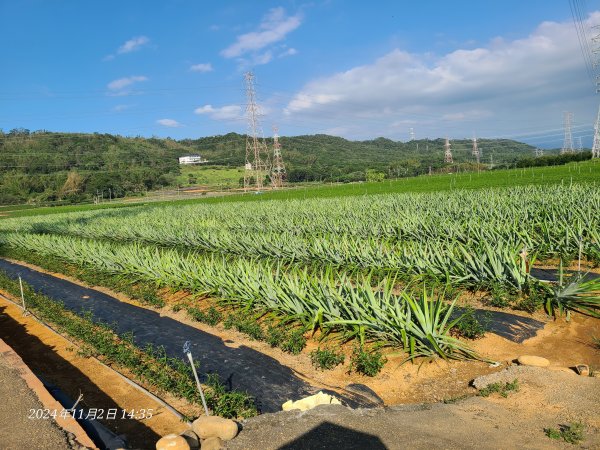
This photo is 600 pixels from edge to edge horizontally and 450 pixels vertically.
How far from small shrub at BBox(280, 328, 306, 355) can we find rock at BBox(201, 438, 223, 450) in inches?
82.4

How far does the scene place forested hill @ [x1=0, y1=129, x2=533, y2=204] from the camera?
73812 mm

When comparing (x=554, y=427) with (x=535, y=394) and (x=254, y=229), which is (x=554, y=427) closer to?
(x=535, y=394)

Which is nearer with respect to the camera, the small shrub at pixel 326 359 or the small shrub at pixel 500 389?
the small shrub at pixel 500 389

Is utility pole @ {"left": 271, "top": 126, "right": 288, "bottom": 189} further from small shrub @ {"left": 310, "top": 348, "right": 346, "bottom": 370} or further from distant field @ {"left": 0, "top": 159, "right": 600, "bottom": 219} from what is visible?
small shrub @ {"left": 310, "top": 348, "right": 346, "bottom": 370}

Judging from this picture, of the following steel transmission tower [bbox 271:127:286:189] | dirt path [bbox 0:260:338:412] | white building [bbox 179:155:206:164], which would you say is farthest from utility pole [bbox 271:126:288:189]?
dirt path [bbox 0:260:338:412]

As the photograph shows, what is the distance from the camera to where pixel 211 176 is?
86.7 meters

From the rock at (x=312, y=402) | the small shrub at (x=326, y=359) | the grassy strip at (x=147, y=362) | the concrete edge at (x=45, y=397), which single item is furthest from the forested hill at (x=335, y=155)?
the rock at (x=312, y=402)

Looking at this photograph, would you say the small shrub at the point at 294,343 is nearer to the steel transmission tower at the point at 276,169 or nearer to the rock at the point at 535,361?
the rock at the point at 535,361

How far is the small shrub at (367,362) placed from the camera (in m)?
4.65

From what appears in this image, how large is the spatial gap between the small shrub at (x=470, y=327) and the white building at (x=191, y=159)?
9897cm

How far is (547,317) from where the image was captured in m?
5.72

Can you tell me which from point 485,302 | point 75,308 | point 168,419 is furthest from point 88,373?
point 485,302

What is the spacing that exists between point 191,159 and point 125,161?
15837 millimetres

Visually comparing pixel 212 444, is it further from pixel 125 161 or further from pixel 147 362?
pixel 125 161
